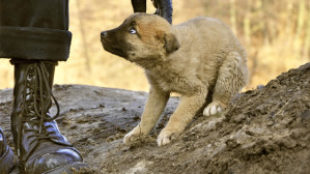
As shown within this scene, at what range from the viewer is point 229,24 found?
1599 centimetres

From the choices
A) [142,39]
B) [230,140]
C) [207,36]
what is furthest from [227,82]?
[230,140]

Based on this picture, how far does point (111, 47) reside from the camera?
9.33 feet

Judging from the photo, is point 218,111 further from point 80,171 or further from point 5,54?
point 5,54

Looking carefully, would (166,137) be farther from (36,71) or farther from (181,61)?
(36,71)

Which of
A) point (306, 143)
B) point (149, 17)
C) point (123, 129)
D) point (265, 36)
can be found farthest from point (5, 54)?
point (265, 36)

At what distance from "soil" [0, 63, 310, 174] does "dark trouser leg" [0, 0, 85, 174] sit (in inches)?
10.5

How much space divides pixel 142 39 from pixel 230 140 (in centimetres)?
101

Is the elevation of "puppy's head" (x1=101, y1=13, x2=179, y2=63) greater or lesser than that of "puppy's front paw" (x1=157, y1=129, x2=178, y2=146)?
greater

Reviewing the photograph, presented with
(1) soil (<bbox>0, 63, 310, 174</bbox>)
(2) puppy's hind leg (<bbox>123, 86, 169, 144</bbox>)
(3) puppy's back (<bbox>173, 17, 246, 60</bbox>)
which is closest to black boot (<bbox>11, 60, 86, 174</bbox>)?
(1) soil (<bbox>0, 63, 310, 174</bbox>)

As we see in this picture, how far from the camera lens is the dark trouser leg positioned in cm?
239

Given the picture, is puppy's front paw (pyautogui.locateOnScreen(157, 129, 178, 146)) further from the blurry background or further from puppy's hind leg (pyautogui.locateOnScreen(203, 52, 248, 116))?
the blurry background

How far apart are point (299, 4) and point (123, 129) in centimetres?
1395

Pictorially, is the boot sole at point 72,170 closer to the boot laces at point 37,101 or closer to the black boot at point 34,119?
the black boot at point 34,119

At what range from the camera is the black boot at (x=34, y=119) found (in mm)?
2492
